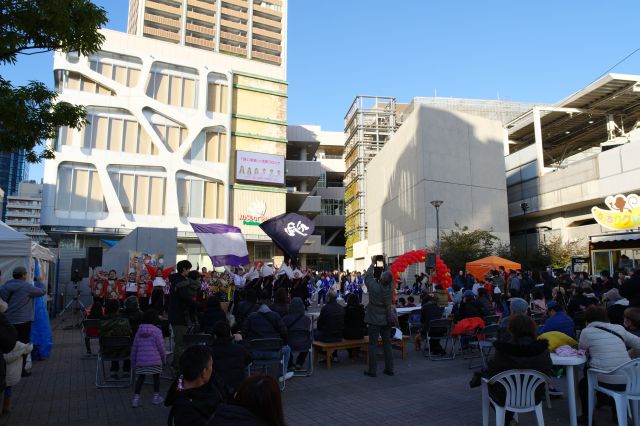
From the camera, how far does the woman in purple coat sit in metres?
6.48

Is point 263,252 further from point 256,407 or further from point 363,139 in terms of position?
point 256,407

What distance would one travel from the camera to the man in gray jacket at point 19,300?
24.3 ft

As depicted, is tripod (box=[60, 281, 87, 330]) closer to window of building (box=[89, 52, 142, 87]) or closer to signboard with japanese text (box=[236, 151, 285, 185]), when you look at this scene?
signboard with japanese text (box=[236, 151, 285, 185])

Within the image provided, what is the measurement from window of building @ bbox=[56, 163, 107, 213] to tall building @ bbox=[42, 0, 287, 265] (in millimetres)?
72

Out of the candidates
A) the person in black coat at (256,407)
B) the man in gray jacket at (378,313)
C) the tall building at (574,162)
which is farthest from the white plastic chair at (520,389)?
the tall building at (574,162)

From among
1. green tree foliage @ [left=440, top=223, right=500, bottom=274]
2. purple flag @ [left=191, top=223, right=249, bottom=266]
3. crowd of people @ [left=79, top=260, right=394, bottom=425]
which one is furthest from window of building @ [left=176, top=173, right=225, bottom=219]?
crowd of people @ [left=79, top=260, right=394, bottom=425]

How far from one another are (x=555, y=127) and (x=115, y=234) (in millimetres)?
40672

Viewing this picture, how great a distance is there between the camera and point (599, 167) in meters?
33.5

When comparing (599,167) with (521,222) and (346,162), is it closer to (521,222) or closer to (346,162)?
(521,222)

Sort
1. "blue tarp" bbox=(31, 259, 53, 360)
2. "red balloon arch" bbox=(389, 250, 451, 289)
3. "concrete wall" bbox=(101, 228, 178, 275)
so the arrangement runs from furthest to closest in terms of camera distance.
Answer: "concrete wall" bbox=(101, 228, 178, 275)
"red balloon arch" bbox=(389, 250, 451, 289)
"blue tarp" bbox=(31, 259, 53, 360)

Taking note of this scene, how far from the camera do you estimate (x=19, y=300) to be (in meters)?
7.48

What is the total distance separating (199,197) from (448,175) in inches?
818

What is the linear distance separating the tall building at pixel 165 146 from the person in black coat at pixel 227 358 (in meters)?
31.1

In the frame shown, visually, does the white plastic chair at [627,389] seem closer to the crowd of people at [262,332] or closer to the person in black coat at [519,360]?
the crowd of people at [262,332]
